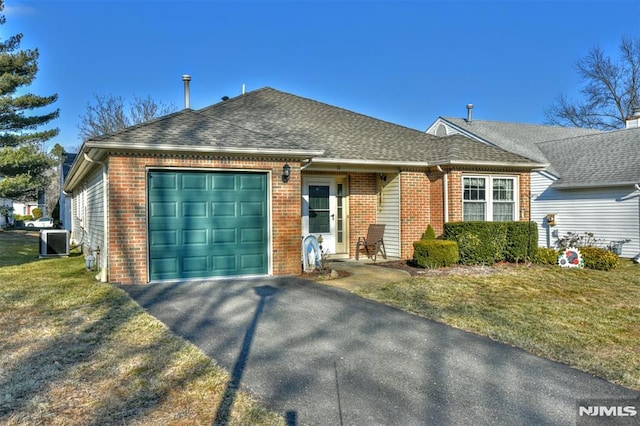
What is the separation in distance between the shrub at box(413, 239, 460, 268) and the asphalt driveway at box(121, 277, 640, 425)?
4.10 m

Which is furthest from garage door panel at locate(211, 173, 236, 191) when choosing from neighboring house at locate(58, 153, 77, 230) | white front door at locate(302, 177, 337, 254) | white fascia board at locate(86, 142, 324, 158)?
neighboring house at locate(58, 153, 77, 230)

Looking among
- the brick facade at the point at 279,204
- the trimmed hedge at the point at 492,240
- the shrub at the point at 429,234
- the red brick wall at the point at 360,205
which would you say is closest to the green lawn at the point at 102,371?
the brick facade at the point at 279,204

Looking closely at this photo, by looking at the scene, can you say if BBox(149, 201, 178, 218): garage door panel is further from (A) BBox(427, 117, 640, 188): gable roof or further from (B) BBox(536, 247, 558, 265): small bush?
(A) BBox(427, 117, 640, 188): gable roof

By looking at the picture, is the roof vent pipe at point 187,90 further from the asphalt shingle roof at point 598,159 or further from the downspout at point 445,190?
the asphalt shingle roof at point 598,159

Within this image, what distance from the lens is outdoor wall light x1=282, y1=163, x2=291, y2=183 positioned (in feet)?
29.7

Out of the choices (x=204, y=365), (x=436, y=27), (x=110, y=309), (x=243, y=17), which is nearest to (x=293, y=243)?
(x=110, y=309)

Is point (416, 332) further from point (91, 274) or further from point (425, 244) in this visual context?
point (91, 274)

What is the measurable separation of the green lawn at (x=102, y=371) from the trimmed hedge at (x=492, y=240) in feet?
25.1

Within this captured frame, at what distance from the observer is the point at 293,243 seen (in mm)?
9305

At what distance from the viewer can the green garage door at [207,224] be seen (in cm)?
840

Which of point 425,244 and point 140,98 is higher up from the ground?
point 140,98

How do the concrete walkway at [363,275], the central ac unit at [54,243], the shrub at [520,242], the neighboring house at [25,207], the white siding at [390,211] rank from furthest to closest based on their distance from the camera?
the neighboring house at [25,207] < the central ac unit at [54,243] < the white siding at [390,211] < the shrub at [520,242] < the concrete walkway at [363,275]

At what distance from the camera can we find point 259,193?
9.09 metres

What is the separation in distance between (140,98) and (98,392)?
35176mm
